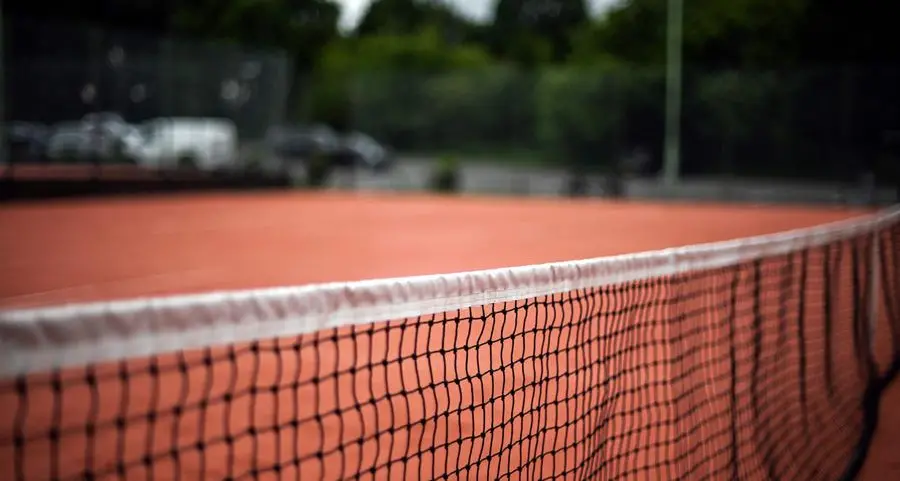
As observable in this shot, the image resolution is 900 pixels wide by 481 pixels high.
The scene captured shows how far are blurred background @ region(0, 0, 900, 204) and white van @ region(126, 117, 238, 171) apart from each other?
37mm

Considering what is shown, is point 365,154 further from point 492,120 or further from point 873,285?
point 873,285

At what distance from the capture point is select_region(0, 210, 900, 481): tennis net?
223cm

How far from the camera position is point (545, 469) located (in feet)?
12.4

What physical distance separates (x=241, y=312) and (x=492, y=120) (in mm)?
23128

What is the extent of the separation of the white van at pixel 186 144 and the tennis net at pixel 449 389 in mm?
16195

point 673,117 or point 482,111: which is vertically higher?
point 482,111

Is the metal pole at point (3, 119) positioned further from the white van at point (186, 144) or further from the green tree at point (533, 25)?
the green tree at point (533, 25)

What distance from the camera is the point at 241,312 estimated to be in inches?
86.8

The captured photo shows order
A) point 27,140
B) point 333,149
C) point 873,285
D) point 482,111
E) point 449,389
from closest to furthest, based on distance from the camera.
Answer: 1. point 449,389
2. point 873,285
3. point 27,140
4. point 482,111
5. point 333,149

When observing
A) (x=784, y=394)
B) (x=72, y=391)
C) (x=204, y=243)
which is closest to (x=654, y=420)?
(x=784, y=394)

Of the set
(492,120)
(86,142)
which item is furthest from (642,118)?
(86,142)

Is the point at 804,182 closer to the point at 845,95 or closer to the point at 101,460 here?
the point at 845,95

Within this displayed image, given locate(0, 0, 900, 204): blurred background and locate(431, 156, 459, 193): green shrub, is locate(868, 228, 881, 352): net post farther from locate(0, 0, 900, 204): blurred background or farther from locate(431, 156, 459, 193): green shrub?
locate(431, 156, 459, 193): green shrub

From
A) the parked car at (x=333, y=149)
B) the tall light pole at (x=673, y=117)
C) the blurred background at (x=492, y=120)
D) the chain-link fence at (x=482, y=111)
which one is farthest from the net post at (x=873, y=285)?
the parked car at (x=333, y=149)
